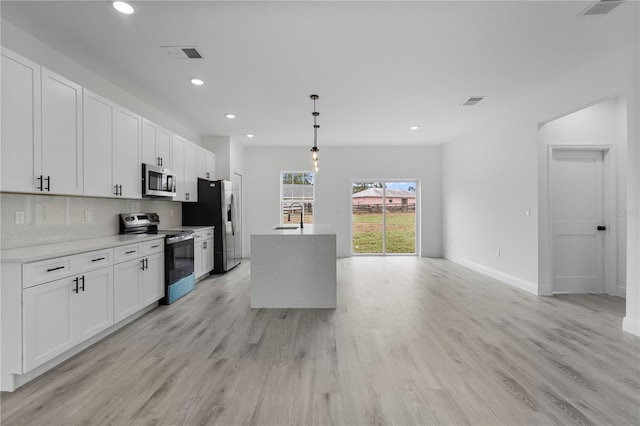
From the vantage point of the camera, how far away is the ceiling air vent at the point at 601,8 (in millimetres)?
2480

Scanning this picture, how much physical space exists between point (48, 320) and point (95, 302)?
0.47 meters

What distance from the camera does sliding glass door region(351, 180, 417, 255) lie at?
8344mm

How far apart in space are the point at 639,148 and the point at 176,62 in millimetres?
4719

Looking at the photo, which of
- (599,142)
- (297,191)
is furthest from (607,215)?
(297,191)

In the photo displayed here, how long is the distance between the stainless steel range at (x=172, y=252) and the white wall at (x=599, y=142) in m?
4.98

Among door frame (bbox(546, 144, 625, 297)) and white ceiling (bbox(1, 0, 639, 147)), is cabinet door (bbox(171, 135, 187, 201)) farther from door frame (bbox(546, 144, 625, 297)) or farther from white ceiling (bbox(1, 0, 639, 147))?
door frame (bbox(546, 144, 625, 297))

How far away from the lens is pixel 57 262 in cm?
243

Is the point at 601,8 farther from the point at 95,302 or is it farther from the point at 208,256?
the point at 208,256

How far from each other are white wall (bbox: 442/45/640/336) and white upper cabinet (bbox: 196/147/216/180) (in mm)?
5317

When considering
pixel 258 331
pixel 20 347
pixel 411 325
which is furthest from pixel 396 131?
pixel 20 347

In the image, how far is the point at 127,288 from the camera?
10.8 ft

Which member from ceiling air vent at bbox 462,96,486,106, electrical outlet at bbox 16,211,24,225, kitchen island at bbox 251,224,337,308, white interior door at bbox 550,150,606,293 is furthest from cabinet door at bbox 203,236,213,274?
white interior door at bbox 550,150,606,293

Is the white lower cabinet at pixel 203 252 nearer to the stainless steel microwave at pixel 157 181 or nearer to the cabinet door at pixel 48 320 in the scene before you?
the stainless steel microwave at pixel 157 181

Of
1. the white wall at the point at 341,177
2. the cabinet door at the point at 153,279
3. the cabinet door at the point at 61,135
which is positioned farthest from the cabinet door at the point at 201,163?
the cabinet door at the point at 61,135
